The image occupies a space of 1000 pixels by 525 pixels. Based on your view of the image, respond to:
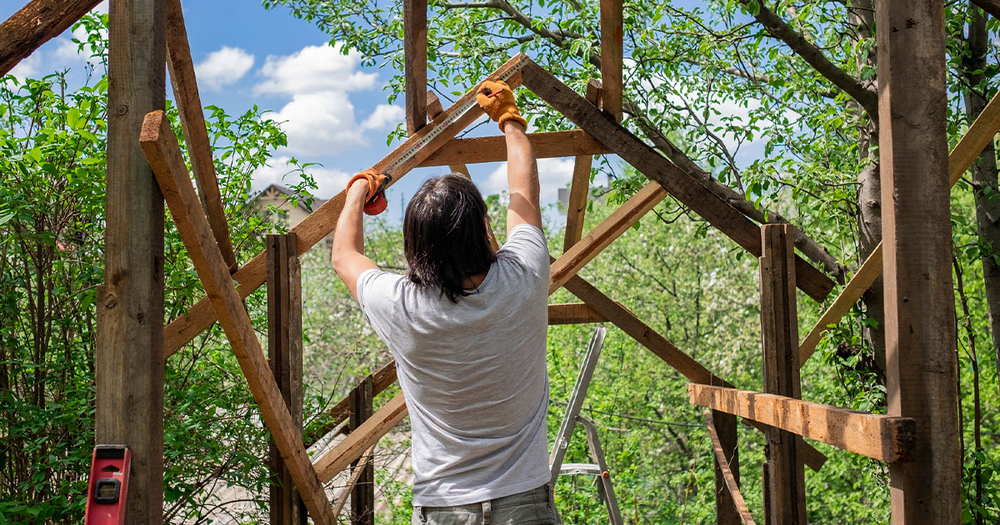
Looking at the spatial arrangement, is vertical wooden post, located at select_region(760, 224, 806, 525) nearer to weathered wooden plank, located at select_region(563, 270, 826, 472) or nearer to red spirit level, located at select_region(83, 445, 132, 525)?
weathered wooden plank, located at select_region(563, 270, 826, 472)

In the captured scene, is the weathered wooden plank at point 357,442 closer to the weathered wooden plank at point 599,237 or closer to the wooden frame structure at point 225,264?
the weathered wooden plank at point 599,237

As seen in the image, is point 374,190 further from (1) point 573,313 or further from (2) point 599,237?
Result: (1) point 573,313

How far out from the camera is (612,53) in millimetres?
3932

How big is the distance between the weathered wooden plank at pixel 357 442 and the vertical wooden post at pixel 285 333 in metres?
0.30

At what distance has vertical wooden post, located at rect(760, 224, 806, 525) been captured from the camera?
12.5ft

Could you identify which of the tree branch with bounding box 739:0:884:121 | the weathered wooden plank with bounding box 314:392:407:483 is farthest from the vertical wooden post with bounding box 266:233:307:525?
the tree branch with bounding box 739:0:884:121

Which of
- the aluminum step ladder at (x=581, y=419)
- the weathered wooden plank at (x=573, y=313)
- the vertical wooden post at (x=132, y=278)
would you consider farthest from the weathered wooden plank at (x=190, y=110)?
the weathered wooden plank at (x=573, y=313)

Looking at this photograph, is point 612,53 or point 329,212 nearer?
point 329,212

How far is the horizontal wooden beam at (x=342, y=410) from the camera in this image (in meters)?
4.20

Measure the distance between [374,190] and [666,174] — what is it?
7.65ft

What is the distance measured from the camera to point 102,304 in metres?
1.88

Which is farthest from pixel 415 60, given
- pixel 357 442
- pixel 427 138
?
pixel 357 442

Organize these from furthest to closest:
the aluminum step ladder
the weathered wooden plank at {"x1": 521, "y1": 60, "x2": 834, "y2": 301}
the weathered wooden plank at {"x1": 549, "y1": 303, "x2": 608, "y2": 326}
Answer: the weathered wooden plank at {"x1": 549, "y1": 303, "x2": 608, "y2": 326}
the aluminum step ladder
the weathered wooden plank at {"x1": 521, "y1": 60, "x2": 834, "y2": 301}

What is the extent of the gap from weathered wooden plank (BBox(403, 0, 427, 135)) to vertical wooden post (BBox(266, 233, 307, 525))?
818 millimetres
